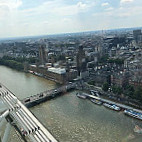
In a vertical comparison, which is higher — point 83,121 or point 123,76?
point 123,76

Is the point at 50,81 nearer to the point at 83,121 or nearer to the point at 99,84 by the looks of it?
the point at 99,84

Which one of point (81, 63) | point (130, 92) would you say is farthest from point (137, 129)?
point (81, 63)

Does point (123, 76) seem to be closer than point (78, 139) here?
No

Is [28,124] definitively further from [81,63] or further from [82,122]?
[81,63]

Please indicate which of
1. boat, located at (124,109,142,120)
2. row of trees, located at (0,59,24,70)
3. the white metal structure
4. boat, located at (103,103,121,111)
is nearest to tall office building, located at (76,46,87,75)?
boat, located at (103,103,121,111)

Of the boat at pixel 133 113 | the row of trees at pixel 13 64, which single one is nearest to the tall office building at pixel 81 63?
the boat at pixel 133 113

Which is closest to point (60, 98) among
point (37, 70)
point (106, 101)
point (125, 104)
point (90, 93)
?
point (90, 93)
